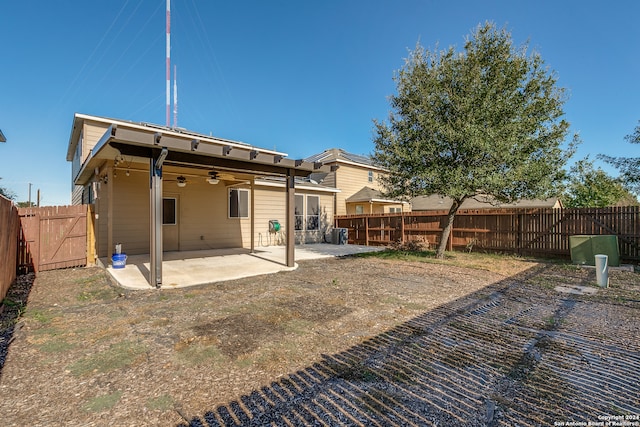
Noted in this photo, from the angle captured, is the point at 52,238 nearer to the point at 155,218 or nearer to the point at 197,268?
the point at 197,268

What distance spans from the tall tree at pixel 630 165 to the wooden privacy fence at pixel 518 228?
3.14 m

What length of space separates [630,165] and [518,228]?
4.67m

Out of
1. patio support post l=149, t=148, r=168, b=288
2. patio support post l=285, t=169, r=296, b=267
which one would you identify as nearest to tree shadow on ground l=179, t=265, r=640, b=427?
patio support post l=149, t=148, r=168, b=288

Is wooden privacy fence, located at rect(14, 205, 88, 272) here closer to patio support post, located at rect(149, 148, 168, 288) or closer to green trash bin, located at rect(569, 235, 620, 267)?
patio support post, located at rect(149, 148, 168, 288)

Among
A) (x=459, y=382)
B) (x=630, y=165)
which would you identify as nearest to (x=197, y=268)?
(x=459, y=382)

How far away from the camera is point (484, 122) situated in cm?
802

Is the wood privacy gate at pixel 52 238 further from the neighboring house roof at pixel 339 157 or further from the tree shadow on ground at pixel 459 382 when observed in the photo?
the neighboring house roof at pixel 339 157

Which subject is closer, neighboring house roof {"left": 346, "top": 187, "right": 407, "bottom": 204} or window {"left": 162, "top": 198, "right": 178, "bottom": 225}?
window {"left": 162, "top": 198, "right": 178, "bottom": 225}

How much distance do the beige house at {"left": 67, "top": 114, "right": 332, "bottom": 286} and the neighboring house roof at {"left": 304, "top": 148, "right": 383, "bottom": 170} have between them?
11.8 feet

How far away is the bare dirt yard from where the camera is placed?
2039mm

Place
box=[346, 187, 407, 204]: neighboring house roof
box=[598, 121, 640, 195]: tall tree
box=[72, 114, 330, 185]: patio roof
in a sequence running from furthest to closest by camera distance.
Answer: box=[346, 187, 407, 204]: neighboring house roof < box=[598, 121, 640, 195]: tall tree < box=[72, 114, 330, 185]: patio roof

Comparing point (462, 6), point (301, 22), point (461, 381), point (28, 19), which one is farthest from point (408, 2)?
point (28, 19)

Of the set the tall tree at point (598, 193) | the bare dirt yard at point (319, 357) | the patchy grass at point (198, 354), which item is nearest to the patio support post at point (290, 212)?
the bare dirt yard at point (319, 357)

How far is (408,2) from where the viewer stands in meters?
9.20
